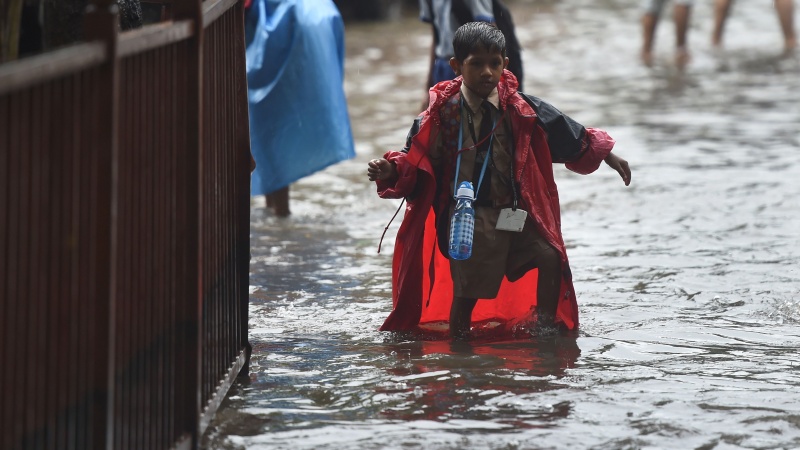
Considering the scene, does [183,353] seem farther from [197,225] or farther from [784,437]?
[784,437]

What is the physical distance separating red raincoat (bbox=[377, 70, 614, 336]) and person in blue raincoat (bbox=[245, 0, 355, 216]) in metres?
2.42

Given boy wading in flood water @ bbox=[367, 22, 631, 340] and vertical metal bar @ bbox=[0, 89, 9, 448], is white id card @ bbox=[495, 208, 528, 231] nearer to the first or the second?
boy wading in flood water @ bbox=[367, 22, 631, 340]

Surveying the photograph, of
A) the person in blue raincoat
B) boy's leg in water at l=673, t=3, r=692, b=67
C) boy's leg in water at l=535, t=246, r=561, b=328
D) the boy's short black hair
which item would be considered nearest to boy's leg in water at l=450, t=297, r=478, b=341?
boy's leg in water at l=535, t=246, r=561, b=328

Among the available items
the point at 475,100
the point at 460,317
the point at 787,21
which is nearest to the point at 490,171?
the point at 475,100

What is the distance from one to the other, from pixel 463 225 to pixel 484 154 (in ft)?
1.01

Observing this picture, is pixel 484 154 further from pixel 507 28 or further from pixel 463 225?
pixel 507 28

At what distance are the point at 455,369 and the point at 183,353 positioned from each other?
1.35 meters

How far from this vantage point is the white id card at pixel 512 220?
5270 millimetres

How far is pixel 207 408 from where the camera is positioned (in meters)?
4.20

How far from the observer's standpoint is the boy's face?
5203mm

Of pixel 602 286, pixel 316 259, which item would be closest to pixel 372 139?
pixel 316 259

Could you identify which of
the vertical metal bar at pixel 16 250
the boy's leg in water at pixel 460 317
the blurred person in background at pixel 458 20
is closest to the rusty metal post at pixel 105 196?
the vertical metal bar at pixel 16 250

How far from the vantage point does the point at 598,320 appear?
5.77m

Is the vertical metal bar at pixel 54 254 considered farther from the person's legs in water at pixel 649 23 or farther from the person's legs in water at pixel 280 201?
the person's legs in water at pixel 649 23
